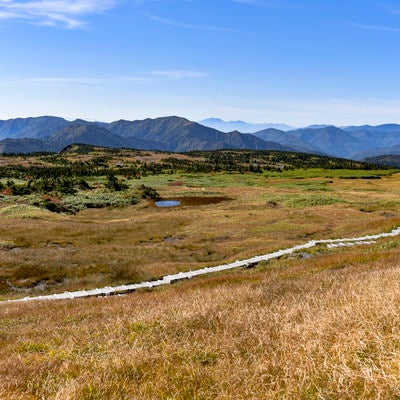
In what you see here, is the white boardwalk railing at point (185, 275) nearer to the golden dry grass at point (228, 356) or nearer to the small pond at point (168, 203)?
the golden dry grass at point (228, 356)

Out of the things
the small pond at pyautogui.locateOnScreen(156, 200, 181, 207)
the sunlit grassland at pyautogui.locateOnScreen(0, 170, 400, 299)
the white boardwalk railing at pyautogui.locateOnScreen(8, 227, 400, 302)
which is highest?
the white boardwalk railing at pyautogui.locateOnScreen(8, 227, 400, 302)

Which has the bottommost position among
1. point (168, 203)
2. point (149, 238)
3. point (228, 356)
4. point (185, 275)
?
point (168, 203)

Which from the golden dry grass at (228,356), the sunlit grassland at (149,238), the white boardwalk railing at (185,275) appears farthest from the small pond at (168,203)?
the golden dry grass at (228,356)

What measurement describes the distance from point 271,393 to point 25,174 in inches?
7421

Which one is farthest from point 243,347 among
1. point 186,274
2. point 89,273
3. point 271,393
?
point 89,273

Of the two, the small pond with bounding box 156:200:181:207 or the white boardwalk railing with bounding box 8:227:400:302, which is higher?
the white boardwalk railing with bounding box 8:227:400:302

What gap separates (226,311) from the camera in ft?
34.3

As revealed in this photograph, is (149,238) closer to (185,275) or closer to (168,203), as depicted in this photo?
(185,275)

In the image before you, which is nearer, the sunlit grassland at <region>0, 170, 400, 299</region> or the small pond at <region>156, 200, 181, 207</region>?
the sunlit grassland at <region>0, 170, 400, 299</region>

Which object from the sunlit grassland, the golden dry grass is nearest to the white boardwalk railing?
the sunlit grassland

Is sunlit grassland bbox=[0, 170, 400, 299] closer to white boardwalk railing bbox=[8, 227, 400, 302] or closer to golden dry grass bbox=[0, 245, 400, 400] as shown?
white boardwalk railing bbox=[8, 227, 400, 302]

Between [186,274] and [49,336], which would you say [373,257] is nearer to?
[186,274]

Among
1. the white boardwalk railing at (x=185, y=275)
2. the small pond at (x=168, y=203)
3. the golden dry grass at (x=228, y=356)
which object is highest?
the golden dry grass at (x=228, y=356)

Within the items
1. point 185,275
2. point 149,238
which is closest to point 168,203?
point 149,238
